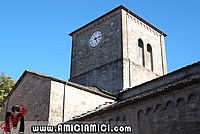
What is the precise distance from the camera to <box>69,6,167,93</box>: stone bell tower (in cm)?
1933

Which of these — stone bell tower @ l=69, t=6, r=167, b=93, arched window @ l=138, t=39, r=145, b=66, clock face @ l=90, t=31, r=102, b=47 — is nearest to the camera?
stone bell tower @ l=69, t=6, r=167, b=93

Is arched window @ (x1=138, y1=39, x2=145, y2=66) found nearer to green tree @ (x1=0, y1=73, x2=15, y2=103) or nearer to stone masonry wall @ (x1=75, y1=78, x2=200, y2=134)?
stone masonry wall @ (x1=75, y1=78, x2=200, y2=134)

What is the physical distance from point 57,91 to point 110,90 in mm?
4600

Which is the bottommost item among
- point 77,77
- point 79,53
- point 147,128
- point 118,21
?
point 147,128

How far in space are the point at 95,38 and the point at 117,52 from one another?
292 cm

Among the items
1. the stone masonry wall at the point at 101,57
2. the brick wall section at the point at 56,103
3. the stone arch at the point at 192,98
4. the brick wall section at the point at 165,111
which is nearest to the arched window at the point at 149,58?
the stone masonry wall at the point at 101,57

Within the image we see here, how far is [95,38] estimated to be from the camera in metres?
22.0

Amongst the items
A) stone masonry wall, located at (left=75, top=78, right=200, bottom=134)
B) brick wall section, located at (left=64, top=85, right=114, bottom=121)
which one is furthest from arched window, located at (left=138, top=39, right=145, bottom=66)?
stone masonry wall, located at (left=75, top=78, right=200, bottom=134)

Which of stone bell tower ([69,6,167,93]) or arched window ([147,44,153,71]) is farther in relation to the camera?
arched window ([147,44,153,71])

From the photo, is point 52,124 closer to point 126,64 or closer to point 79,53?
point 126,64

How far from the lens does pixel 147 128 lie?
1170cm

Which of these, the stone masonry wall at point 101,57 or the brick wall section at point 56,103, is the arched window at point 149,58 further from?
the brick wall section at point 56,103

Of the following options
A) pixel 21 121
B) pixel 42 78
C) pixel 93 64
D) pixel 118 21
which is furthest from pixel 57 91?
pixel 118 21

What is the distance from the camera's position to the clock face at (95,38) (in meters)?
21.7
